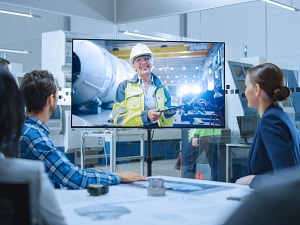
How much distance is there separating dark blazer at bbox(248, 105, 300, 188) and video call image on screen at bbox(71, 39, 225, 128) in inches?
62.8

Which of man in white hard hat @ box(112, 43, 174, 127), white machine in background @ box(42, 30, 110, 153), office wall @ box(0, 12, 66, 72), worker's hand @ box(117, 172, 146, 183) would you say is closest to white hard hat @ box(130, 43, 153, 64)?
man in white hard hat @ box(112, 43, 174, 127)

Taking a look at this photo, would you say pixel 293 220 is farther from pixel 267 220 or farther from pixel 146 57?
pixel 146 57

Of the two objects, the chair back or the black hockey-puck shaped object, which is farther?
the black hockey-puck shaped object

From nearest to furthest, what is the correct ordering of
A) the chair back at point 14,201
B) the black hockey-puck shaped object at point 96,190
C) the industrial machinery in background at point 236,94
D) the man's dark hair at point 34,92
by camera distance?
the chair back at point 14,201 → the black hockey-puck shaped object at point 96,190 → the man's dark hair at point 34,92 → the industrial machinery in background at point 236,94

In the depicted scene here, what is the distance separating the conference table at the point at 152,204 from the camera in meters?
1.56

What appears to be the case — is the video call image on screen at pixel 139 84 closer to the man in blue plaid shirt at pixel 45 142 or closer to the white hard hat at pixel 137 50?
the white hard hat at pixel 137 50

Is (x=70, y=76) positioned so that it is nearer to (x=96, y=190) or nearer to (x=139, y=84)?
(x=139, y=84)

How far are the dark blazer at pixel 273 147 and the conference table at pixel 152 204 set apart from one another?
0.52 feet

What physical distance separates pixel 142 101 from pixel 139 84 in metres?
0.15

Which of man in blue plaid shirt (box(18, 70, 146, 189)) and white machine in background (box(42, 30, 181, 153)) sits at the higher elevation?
white machine in background (box(42, 30, 181, 153))

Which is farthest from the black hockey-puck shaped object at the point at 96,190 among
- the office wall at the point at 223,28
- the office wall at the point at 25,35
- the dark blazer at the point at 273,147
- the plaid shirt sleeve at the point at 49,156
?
the office wall at the point at 25,35

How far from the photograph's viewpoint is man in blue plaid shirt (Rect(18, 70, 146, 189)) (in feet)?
6.78

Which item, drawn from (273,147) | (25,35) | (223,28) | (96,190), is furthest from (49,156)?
(25,35)

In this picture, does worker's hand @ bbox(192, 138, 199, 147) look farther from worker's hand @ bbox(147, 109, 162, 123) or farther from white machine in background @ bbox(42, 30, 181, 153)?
worker's hand @ bbox(147, 109, 162, 123)
